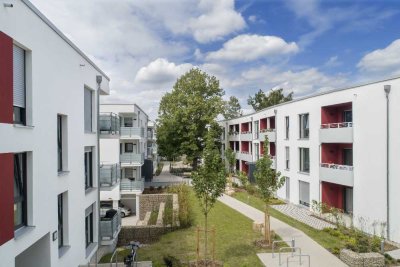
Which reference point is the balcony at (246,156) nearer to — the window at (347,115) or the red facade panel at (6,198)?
the window at (347,115)

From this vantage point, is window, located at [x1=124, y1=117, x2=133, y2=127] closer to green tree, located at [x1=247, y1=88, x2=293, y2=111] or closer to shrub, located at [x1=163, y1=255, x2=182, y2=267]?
shrub, located at [x1=163, y1=255, x2=182, y2=267]

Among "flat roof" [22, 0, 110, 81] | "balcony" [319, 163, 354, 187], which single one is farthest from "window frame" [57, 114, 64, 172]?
"balcony" [319, 163, 354, 187]

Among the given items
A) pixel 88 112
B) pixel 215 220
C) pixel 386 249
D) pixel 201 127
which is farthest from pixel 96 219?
pixel 201 127

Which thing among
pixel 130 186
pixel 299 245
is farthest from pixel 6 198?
pixel 130 186

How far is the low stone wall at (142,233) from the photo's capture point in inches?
725

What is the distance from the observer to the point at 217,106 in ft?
148

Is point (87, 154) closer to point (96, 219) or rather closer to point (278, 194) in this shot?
point (96, 219)

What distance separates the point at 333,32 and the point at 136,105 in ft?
65.2

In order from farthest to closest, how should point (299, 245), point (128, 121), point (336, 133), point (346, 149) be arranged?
point (128, 121)
point (346, 149)
point (336, 133)
point (299, 245)

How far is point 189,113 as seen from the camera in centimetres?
4384

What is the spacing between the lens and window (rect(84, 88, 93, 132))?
13.6m

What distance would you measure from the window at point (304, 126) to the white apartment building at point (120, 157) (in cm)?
1396

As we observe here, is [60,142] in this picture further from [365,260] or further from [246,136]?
[246,136]

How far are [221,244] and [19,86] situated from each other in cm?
1220
